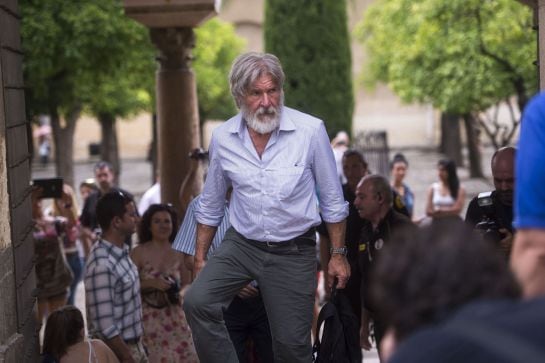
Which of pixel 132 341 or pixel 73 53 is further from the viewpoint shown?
pixel 73 53

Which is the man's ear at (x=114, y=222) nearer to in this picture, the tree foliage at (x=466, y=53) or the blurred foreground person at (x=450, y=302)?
the blurred foreground person at (x=450, y=302)

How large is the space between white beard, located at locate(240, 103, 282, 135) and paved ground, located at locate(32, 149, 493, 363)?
1859 centimetres

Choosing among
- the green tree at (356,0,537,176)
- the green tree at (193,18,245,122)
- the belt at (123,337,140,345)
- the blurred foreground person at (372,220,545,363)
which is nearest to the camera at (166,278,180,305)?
the belt at (123,337,140,345)

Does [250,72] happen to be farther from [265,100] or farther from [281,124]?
[281,124]

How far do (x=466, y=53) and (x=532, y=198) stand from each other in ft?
65.9

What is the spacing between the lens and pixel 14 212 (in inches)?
259

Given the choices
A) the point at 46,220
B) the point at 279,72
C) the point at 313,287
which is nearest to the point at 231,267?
the point at 313,287

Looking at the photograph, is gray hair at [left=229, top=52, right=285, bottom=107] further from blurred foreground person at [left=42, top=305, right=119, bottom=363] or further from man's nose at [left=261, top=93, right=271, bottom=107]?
blurred foreground person at [left=42, top=305, right=119, bottom=363]

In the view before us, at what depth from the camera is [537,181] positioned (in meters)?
3.21

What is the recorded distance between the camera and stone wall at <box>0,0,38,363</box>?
619cm

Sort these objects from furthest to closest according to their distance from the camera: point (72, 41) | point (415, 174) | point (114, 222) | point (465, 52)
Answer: point (415, 174)
point (465, 52)
point (72, 41)
point (114, 222)

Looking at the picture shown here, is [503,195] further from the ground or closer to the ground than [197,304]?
further from the ground

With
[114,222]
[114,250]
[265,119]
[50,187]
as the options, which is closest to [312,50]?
[50,187]

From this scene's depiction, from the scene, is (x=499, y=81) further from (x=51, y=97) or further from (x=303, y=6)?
(x=51, y=97)
